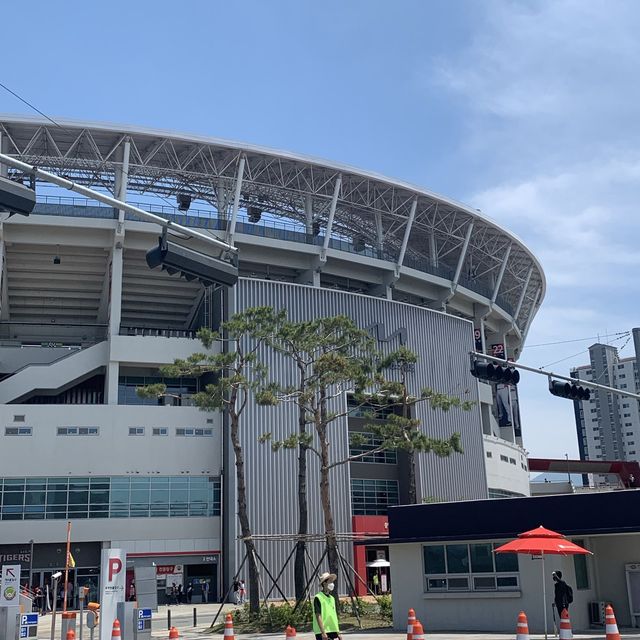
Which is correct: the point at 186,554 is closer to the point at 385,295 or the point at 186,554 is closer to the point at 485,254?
the point at 385,295

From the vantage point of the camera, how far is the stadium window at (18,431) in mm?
48625

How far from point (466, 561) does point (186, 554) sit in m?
27.6

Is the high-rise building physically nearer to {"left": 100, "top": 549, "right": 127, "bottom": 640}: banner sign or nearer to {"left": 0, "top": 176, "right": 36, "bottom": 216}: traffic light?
{"left": 100, "top": 549, "right": 127, "bottom": 640}: banner sign

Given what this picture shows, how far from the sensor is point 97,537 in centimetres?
4862

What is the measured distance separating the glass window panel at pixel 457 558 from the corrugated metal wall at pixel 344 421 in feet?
77.9

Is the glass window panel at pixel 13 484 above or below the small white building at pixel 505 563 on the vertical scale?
above

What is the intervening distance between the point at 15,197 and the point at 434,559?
17.1 metres

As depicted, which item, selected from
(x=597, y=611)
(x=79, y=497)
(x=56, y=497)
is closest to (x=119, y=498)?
(x=79, y=497)

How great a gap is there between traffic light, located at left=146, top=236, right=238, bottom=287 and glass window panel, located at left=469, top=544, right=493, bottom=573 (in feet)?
40.9

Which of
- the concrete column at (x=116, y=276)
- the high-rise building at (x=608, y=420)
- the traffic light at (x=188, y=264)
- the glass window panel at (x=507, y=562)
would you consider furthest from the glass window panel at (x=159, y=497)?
the high-rise building at (x=608, y=420)

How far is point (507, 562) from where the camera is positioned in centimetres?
2475

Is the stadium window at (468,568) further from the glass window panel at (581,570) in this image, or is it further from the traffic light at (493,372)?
the traffic light at (493,372)

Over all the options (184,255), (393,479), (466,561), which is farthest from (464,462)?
(184,255)

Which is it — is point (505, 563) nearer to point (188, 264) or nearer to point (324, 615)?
point (324, 615)
